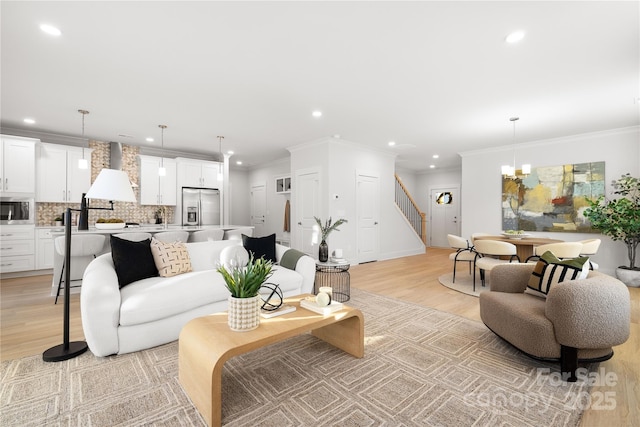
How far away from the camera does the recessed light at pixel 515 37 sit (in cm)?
247

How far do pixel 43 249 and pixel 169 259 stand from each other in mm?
4216

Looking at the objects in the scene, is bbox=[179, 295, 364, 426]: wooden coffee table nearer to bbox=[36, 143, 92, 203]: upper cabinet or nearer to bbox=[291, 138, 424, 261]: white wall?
bbox=[291, 138, 424, 261]: white wall

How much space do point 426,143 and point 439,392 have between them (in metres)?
5.46

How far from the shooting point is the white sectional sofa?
2.23 m

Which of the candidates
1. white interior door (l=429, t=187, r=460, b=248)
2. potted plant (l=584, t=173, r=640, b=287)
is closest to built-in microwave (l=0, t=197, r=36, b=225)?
potted plant (l=584, t=173, r=640, b=287)

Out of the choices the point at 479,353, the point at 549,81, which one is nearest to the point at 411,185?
the point at 549,81

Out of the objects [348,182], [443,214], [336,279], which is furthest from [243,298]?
[443,214]

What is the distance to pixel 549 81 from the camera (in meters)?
3.36

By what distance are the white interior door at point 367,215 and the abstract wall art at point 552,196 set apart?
2770 millimetres

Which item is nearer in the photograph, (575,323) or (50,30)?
(575,323)

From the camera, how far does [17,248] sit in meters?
5.12

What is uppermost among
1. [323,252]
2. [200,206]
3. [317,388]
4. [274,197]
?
[274,197]

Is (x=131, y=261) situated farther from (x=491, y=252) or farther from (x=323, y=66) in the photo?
(x=491, y=252)

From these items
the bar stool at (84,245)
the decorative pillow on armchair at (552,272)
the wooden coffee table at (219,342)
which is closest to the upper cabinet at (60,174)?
the bar stool at (84,245)
